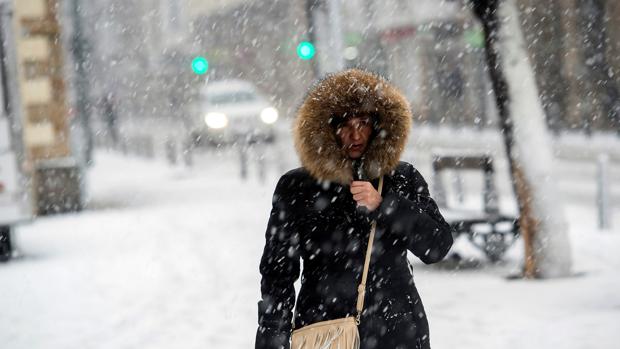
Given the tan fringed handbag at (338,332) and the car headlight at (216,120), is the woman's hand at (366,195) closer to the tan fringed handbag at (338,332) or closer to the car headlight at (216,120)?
the tan fringed handbag at (338,332)

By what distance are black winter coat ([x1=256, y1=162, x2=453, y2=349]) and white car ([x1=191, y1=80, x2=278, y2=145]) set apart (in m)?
25.2

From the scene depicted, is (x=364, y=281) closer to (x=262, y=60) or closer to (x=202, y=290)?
(x=202, y=290)

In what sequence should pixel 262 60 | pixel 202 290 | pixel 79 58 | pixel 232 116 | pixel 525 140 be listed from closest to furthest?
1. pixel 525 140
2. pixel 202 290
3. pixel 79 58
4. pixel 232 116
5. pixel 262 60

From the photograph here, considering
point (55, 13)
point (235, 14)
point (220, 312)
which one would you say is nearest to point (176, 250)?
point (220, 312)

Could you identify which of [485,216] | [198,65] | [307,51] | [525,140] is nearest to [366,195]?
[525,140]

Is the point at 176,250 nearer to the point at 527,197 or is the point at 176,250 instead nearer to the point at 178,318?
the point at 178,318

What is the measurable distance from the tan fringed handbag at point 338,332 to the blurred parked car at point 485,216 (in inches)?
236

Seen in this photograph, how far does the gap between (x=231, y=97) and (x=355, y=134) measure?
2787cm

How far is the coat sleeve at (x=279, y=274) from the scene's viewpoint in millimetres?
2883

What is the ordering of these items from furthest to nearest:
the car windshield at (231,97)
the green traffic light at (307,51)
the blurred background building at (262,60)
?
the car windshield at (231,97)
the blurred background building at (262,60)
the green traffic light at (307,51)

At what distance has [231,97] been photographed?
3055 centimetres

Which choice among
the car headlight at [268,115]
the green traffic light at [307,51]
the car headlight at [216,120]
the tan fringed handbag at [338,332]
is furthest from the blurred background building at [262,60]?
the car headlight at [268,115]

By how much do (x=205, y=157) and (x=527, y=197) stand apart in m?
21.3

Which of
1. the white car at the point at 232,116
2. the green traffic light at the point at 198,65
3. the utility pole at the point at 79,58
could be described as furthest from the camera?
the white car at the point at 232,116
